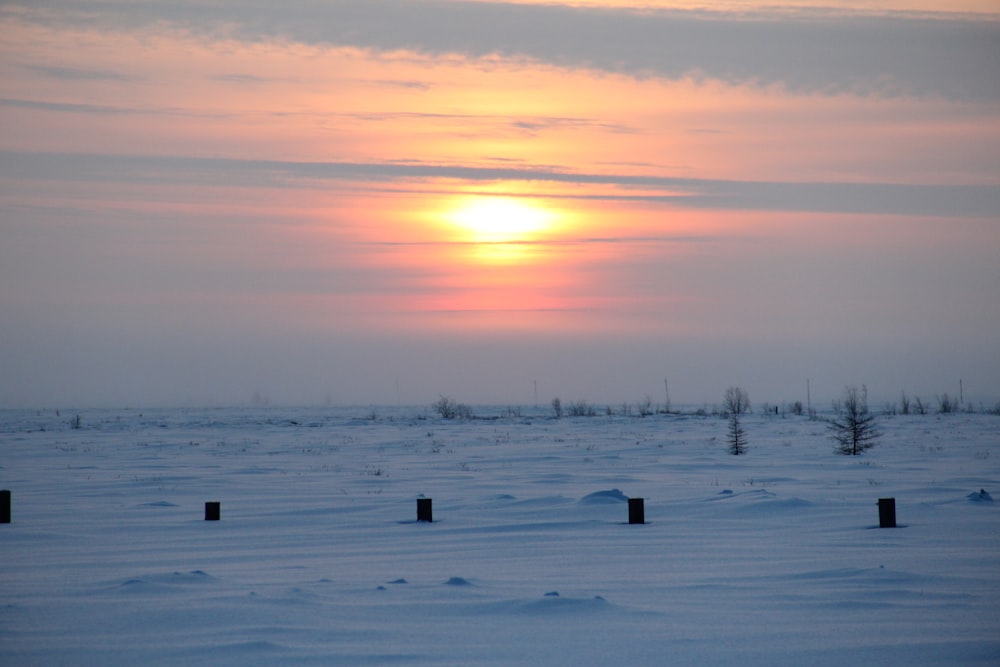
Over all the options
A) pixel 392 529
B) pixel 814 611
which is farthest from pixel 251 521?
pixel 814 611

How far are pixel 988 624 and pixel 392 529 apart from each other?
826 cm

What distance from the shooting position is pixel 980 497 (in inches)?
630

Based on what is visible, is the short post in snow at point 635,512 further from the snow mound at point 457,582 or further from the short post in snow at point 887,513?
the snow mound at point 457,582

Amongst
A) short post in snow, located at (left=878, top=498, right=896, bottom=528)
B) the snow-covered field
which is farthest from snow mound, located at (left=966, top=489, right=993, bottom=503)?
short post in snow, located at (left=878, top=498, right=896, bottom=528)

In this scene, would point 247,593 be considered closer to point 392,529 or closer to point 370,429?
point 392,529

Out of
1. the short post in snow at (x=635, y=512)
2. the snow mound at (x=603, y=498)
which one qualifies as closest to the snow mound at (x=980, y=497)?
the snow mound at (x=603, y=498)

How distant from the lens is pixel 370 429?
52.8m

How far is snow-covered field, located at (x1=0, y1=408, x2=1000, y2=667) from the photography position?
289 inches

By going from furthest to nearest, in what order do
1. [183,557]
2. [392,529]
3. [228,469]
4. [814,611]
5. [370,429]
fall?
[370,429] → [228,469] → [392,529] → [183,557] → [814,611]

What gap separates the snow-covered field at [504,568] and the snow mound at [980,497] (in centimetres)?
15

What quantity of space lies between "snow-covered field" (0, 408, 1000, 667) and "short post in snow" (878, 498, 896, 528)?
0.24m

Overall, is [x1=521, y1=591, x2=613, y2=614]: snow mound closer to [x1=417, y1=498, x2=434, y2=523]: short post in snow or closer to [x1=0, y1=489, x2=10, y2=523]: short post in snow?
[x1=417, y1=498, x2=434, y2=523]: short post in snow

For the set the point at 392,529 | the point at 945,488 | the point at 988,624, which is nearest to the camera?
the point at 988,624

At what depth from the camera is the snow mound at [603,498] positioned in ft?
54.0
